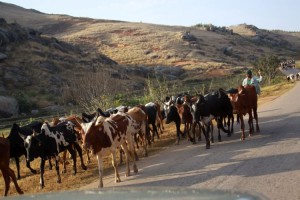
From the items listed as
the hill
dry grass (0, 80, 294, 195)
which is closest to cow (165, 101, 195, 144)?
dry grass (0, 80, 294, 195)

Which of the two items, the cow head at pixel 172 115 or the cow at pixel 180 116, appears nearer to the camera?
the cow at pixel 180 116

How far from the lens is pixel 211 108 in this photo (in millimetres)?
14750

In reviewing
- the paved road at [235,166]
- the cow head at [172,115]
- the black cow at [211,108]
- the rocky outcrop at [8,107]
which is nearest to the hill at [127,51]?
the rocky outcrop at [8,107]

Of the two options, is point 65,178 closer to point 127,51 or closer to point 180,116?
point 180,116

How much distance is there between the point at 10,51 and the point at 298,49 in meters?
97.1

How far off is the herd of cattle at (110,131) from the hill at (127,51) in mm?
34032

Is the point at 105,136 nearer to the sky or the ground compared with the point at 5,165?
nearer to the sky

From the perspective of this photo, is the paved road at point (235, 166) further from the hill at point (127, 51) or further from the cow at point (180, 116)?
the hill at point (127, 51)

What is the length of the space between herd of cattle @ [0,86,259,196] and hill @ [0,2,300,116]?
3403cm

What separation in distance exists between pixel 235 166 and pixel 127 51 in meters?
77.7

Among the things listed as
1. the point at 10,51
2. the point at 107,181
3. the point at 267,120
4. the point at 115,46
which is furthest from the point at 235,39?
the point at 107,181

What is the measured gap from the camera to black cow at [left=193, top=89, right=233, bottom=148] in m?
14.6

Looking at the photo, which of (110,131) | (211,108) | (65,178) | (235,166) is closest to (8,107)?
(65,178)

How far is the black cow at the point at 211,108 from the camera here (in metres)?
14.6
